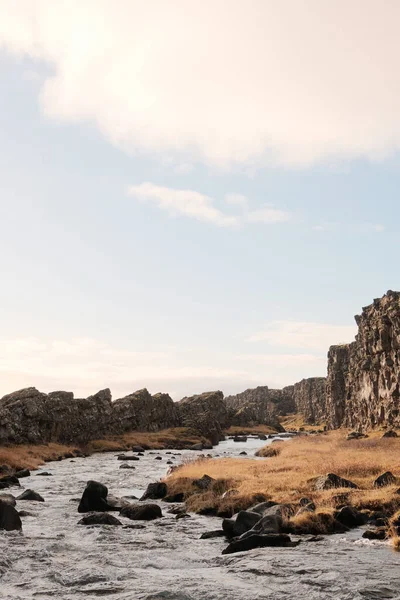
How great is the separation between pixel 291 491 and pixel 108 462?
129ft

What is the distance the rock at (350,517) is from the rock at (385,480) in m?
5.81

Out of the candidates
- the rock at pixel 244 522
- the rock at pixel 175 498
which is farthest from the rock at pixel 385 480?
the rock at pixel 175 498

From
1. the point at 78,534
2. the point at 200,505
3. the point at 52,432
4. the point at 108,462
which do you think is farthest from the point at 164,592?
the point at 52,432

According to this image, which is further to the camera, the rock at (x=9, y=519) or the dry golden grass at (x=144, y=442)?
the dry golden grass at (x=144, y=442)

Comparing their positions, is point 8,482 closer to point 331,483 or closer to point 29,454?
point 29,454

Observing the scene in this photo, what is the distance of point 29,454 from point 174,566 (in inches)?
2071

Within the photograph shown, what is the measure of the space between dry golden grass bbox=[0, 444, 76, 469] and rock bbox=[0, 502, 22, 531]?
3101 cm

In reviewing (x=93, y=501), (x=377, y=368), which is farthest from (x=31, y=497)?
(x=377, y=368)

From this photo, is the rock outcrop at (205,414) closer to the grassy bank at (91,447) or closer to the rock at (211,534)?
the grassy bank at (91,447)

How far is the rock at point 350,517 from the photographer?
22.2 m

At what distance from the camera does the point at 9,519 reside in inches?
921

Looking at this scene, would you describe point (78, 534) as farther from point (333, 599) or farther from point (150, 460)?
point (150, 460)

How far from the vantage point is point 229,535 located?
72.5 ft

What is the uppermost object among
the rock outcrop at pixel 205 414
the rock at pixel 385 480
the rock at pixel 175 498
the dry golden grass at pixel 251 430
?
the rock outcrop at pixel 205 414
